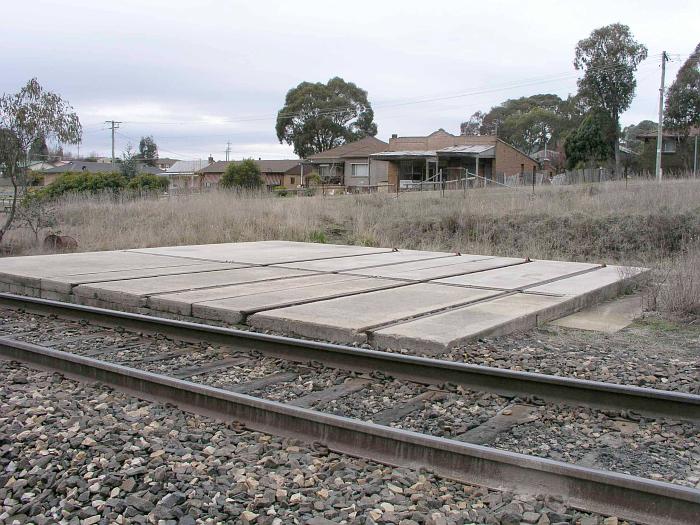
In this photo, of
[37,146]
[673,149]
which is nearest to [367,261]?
[37,146]

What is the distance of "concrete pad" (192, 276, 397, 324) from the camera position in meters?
7.91

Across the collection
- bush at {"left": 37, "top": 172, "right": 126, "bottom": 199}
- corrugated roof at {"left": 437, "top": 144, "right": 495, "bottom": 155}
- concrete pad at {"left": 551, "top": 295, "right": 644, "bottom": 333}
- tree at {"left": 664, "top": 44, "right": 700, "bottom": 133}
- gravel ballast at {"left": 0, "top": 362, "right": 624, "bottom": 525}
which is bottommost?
gravel ballast at {"left": 0, "top": 362, "right": 624, "bottom": 525}

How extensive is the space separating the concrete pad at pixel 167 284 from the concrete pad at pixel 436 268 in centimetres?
139

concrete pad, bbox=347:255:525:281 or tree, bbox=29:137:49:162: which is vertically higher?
tree, bbox=29:137:49:162

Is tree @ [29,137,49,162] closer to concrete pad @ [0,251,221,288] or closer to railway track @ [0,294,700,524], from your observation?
concrete pad @ [0,251,221,288]

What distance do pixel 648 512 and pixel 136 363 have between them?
15.3 ft

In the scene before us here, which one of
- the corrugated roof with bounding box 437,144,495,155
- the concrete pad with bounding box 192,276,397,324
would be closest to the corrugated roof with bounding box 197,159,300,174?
the corrugated roof with bounding box 437,144,495,155

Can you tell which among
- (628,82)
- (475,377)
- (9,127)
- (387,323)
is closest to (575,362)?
(475,377)

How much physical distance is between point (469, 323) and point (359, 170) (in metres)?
61.7

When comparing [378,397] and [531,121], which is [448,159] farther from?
[378,397]

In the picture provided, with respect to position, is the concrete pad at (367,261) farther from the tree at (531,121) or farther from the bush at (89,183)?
the tree at (531,121)

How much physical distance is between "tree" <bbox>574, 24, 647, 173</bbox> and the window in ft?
68.3

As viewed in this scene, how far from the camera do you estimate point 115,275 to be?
10758 millimetres

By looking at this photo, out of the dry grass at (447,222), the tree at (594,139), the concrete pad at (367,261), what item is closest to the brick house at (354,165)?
the tree at (594,139)
